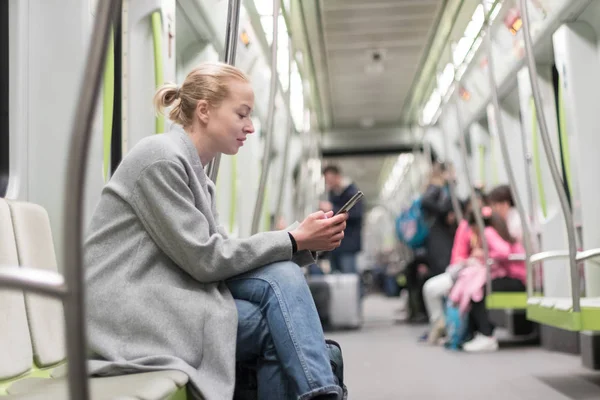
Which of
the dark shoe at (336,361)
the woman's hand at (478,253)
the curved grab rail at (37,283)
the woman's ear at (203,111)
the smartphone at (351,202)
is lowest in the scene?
the dark shoe at (336,361)

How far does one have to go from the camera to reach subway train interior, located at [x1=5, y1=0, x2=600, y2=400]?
1922 millimetres

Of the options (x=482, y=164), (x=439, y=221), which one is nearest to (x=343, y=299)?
(x=439, y=221)

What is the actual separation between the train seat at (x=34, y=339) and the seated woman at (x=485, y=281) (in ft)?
13.1

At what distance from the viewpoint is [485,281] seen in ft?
18.9

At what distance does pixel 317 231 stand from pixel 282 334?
1.08 ft

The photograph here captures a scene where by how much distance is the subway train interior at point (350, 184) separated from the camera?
1.92 m

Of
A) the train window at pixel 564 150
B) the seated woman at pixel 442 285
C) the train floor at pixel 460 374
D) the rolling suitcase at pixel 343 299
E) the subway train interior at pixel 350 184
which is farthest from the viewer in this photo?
the rolling suitcase at pixel 343 299

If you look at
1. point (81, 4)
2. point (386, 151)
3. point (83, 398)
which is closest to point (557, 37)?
point (81, 4)

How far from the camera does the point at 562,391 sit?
357 cm

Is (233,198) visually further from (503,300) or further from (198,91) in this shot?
(198,91)

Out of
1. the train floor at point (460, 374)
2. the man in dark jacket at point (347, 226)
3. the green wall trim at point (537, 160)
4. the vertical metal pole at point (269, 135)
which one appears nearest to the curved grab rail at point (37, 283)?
the vertical metal pole at point (269, 135)

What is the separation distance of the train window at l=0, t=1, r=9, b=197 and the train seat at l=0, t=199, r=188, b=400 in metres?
0.32

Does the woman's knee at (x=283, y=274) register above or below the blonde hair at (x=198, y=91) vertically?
below

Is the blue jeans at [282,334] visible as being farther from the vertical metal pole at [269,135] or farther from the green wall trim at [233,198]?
the green wall trim at [233,198]
